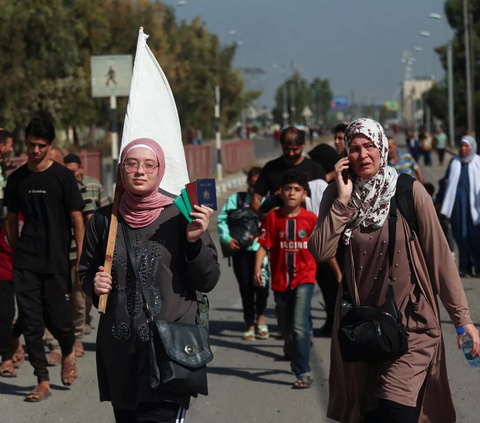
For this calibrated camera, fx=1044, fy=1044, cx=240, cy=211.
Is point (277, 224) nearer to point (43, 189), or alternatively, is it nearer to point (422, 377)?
point (43, 189)

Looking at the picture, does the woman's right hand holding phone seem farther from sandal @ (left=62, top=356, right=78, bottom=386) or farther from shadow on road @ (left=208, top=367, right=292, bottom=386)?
sandal @ (left=62, top=356, right=78, bottom=386)

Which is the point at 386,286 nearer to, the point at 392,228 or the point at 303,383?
the point at 392,228

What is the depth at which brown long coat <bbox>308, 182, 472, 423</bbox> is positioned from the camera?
4.45 m

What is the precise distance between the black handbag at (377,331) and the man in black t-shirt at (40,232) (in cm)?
324

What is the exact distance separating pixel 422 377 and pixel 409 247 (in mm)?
565

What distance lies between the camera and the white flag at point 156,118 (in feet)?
14.7

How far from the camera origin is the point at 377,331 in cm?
442

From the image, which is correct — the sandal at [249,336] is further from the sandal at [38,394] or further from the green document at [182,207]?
the green document at [182,207]

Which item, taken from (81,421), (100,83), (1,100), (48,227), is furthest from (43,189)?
(1,100)

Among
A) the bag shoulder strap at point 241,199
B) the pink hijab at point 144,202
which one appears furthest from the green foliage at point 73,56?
the pink hijab at point 144,202

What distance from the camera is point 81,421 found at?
22.4 feet

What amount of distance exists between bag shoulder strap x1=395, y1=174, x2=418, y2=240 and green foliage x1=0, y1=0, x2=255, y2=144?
25.1m

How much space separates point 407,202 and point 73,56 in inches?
1180

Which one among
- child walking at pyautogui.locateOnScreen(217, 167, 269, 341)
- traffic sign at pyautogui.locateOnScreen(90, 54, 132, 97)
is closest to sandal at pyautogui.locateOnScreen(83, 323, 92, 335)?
child walking at pyautogui.locateOnScreen(217, 167, 269, 341)
